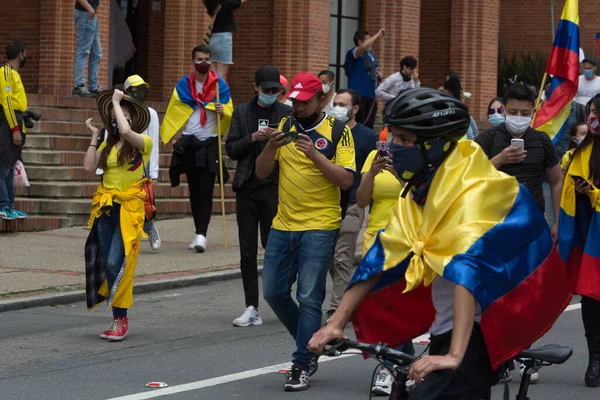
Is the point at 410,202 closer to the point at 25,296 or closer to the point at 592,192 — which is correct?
the point at 592,192

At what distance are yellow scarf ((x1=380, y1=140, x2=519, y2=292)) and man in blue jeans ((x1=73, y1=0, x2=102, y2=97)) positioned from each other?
13.7 metres

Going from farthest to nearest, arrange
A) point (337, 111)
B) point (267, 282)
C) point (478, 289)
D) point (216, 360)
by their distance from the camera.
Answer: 1. point (337, 111)
2. point (216, 360)
3. point (267, 282)
4. point (478, 289)

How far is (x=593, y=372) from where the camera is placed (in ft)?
27.9

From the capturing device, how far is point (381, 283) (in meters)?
4.92

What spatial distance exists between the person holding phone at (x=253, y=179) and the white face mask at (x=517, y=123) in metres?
2.18

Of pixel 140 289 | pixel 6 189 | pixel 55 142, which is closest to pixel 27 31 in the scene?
pixel 55 142

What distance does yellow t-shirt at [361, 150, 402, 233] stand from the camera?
373 inches

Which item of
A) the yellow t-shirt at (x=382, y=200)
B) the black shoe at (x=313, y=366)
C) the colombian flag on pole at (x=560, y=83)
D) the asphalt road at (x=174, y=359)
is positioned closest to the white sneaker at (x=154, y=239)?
the asphalt road at (x=174, y=359)

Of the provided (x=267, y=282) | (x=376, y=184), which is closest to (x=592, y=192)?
(x=376, y=184)

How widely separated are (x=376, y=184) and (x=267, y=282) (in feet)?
5.30

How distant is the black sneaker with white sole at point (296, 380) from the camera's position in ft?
26.5

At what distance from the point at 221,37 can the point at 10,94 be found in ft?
12.2

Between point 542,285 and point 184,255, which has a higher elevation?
point 542,285

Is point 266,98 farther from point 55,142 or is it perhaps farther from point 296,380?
point 55,142
